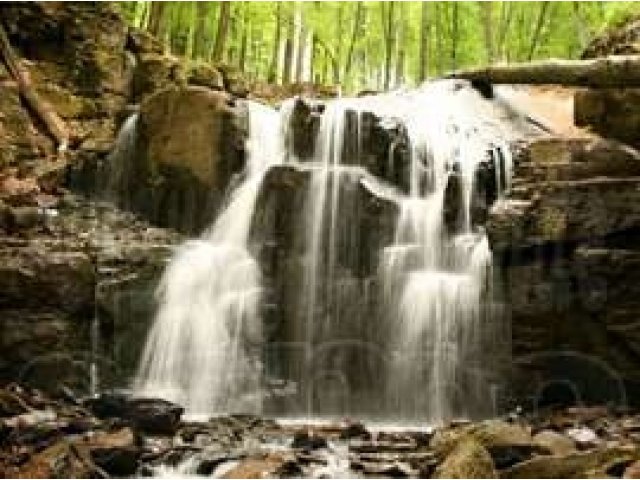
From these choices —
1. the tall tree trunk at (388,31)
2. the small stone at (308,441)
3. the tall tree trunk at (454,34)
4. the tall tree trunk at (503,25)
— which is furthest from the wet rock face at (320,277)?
the tall tree trunk at (388,31)

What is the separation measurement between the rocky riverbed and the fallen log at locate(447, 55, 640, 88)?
9.45ft

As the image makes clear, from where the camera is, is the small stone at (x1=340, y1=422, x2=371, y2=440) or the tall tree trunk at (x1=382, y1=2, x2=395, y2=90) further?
the tall tree trunk at (x1=382, y1=2, x2=395, y2=90)

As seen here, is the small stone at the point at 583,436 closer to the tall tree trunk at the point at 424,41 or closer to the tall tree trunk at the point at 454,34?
the tall tree trunk at the point at 424,41

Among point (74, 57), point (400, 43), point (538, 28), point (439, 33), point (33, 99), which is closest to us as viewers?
point (33, 99)

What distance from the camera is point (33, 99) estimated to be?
13.3 metres

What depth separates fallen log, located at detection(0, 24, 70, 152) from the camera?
12992 millimetres

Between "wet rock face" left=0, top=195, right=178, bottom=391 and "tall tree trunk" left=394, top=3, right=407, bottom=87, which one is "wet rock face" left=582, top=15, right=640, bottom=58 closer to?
"wet rock face" left=0, top=195, right=178, bottom=391

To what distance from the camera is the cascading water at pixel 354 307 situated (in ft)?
28.9

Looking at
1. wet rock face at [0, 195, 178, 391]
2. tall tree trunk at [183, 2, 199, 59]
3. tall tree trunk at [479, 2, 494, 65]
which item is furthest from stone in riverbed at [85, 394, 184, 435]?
tall tree trunk at [479, 2, 494, 65]

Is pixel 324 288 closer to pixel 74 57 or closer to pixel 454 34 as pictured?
pixel 74 57

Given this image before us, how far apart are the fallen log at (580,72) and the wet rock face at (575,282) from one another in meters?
1.00

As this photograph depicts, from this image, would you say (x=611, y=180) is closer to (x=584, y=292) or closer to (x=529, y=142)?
(x=584, y=292)

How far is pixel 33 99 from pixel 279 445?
8.30 meters

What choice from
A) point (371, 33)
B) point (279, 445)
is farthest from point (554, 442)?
point (371, 33)
